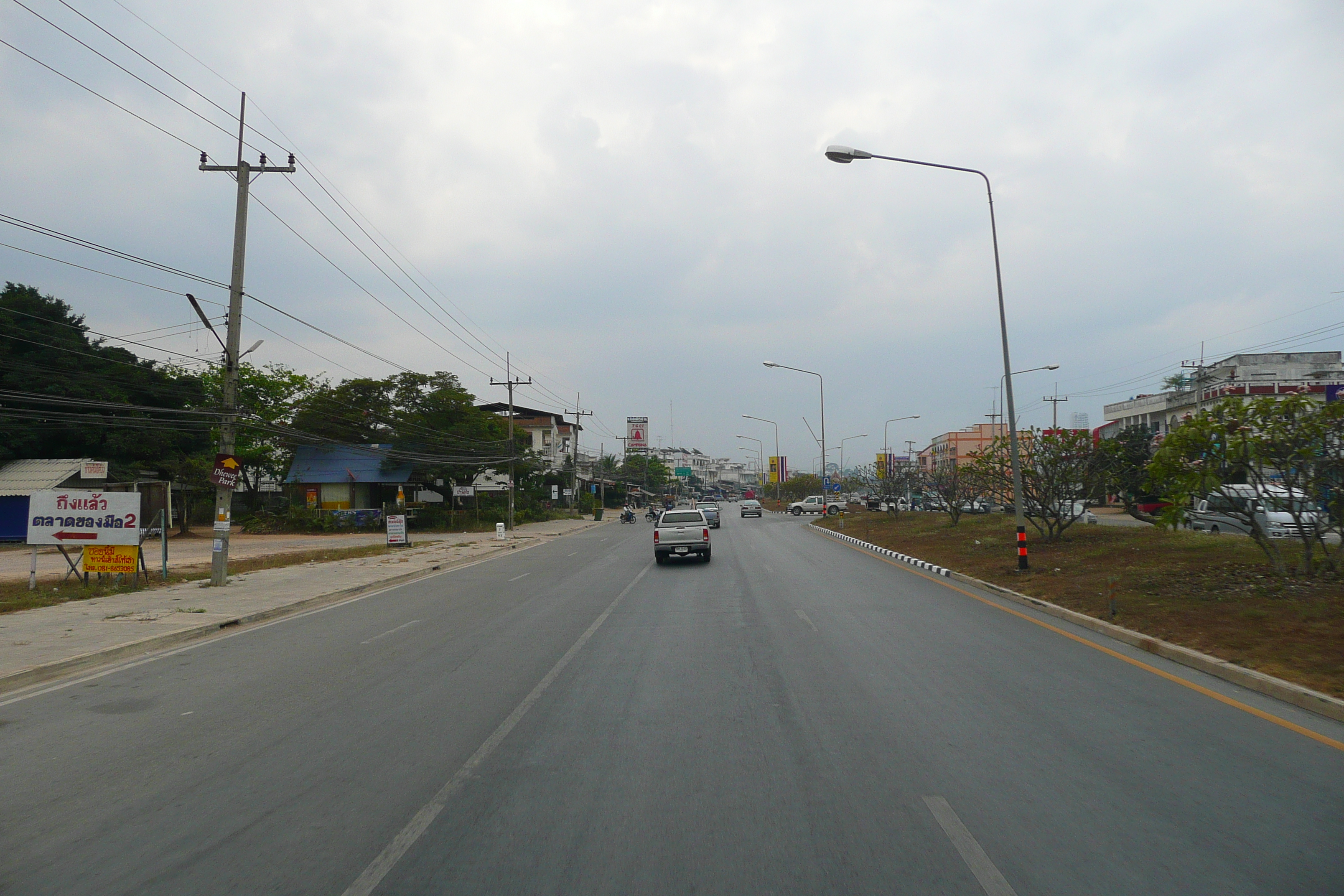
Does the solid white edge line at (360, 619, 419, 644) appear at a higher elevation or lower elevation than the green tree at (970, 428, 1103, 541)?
lower

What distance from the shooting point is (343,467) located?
55.5m

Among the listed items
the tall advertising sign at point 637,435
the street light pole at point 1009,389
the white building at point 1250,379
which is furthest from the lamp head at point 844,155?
the tall advertising sign at point 637,435

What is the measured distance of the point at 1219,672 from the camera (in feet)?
27.6

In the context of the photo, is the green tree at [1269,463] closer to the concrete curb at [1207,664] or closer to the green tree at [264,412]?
the concrete curb at [1207,664]

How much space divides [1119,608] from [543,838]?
10.9 metres

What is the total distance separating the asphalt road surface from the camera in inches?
161

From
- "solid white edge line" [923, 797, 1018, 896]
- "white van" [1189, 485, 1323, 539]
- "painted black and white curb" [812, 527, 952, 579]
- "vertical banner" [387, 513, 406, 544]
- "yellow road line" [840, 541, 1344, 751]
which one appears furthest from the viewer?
"vertical banner" [387, 513, 406, 544]

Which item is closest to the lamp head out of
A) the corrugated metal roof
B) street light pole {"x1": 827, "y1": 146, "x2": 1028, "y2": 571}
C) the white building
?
street light pole {"x1": 827, "y1": 146, "x2": 1028, "y2": 571}

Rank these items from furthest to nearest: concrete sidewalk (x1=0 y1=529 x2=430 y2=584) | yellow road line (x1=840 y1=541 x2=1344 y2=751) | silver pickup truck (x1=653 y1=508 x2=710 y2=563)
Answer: concrete sidewalk (x1=0 y1=529 x2=430 y2=584) < silver pickup truck (x1=653 y1=508 x2=710 y2=563) < yellow road line (x1=840 y1=541 x2=1344 y2=751)

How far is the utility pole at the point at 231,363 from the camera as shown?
1914 cm

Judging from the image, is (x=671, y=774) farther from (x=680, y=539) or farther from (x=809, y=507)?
(x=809, y=507)

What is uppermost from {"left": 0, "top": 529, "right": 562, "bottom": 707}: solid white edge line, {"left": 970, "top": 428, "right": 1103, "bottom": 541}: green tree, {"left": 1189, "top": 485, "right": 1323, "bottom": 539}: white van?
{"left": 970, "top": 428, "right": 1103, "bottom": 541}: green tree

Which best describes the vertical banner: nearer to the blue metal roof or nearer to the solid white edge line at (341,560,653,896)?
the blue metal roof

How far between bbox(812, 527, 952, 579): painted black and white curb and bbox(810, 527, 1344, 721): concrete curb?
458cm
